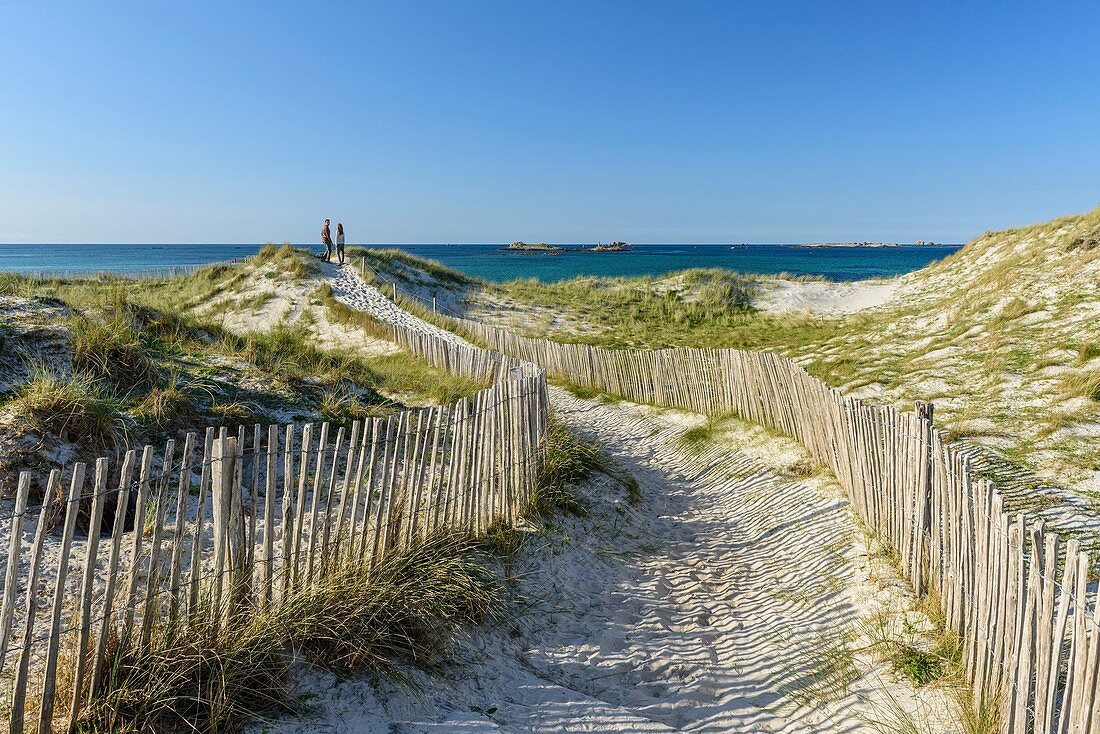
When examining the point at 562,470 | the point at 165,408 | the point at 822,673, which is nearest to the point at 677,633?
the point at 822,673

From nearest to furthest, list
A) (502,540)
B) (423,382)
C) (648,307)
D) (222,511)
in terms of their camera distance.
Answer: (222,511) → (502,540) → (423,382) → (648,307)

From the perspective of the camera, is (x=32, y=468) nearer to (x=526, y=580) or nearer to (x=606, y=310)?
(x=526, y=580)

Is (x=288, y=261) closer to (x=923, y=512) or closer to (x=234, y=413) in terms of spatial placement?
(x=234, y=413)

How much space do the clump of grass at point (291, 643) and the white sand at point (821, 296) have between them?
18.8 metres

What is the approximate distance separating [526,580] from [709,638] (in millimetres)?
1332

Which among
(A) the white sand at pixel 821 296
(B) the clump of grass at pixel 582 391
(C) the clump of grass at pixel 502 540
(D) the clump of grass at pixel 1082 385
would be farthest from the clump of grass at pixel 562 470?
(A) the white sand at pixel 821 296

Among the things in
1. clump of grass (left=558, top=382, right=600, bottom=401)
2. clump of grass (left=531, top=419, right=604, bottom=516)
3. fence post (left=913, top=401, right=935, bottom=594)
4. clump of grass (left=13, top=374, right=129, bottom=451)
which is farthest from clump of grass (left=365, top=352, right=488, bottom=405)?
fence post (left=913, top=401, right=935, bottom=594)

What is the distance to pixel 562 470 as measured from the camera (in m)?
6.40

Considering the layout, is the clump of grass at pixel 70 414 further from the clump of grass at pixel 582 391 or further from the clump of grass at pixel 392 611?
the clump of grass at pixel 582 391

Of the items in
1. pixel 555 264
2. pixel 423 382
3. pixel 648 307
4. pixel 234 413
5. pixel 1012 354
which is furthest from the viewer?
pixel 555 264

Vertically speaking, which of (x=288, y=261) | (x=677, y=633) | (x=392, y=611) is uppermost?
(x=288, y=261)

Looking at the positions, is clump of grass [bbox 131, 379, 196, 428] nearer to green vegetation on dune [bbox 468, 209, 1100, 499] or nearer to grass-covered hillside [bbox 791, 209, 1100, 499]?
green vegetation on dune [bbox 468, 209, 1100, 499]

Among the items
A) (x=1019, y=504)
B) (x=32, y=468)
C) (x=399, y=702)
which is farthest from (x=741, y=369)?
(x=32, y=468)

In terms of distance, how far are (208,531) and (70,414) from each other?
189cm
